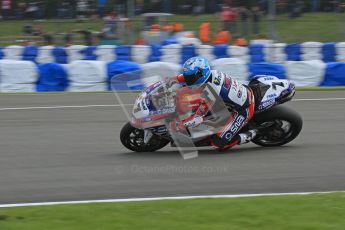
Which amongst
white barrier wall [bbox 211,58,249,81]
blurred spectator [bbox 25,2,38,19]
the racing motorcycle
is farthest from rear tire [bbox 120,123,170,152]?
blurred spectator [bbox 25,2,38,19]

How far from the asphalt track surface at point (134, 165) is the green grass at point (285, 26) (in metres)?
6.58

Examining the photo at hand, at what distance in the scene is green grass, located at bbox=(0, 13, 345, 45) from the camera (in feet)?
58.1

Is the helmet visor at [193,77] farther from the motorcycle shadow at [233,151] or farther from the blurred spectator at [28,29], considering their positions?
the blurred spectator at [28,29]

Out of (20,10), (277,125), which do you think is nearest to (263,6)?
(20,10)

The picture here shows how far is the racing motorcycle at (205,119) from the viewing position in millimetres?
8375

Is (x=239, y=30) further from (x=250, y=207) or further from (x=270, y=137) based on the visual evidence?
(x=250, y=207)

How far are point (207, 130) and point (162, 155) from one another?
75 centimetres

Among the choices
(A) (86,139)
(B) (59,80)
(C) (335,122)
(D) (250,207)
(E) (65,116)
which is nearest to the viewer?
(D) (250,207)

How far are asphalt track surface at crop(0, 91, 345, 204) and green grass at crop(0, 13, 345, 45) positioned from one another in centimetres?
658

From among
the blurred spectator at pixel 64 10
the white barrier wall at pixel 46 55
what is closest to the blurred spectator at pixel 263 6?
the blurred spectator at pixel 64 10

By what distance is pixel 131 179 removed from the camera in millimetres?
7707

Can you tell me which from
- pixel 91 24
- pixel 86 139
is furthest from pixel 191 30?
pixel 86 139

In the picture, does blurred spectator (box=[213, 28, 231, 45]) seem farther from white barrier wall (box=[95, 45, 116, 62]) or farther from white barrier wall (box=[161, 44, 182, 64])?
white barrier wall (box=[95, 45, 116, 62])

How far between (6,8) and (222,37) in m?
6.08
